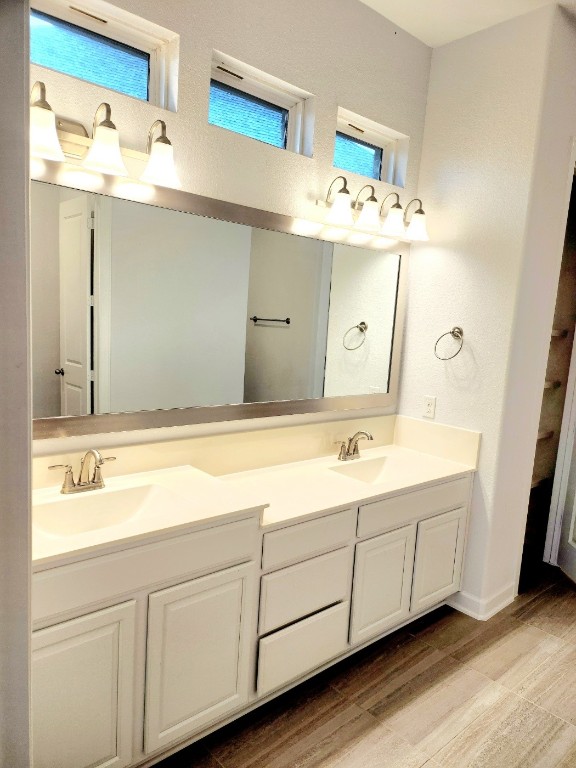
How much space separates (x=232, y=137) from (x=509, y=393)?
5.35ft

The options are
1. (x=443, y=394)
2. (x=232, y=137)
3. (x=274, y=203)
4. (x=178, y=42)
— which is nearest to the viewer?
(x=178, y=42)

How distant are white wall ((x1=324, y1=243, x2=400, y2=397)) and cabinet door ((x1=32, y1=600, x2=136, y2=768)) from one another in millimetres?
1422

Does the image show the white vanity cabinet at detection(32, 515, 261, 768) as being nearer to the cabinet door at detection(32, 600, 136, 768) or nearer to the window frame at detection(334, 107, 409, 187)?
the cabinet door at detection(32, 600, 136, 768)

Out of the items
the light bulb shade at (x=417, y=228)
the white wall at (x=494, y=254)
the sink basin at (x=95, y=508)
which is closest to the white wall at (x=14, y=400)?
the sink basin at (x=95, y=508)

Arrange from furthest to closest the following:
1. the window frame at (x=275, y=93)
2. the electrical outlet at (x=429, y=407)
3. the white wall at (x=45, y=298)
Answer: the electrical outlet at (x=429, y=407)
the window frame at (x=275, y=93)
the white wall at (x=45, y=298)

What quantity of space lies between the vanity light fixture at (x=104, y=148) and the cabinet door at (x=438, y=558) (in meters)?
1.81

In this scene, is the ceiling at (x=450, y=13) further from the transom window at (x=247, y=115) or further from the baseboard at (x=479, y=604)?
the baseboard at (x=479, y=604)

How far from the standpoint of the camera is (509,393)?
245 centimetres

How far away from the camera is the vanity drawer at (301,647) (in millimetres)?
1766

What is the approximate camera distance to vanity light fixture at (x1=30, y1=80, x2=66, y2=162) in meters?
1.46

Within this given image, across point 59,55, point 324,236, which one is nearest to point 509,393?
point 324,236

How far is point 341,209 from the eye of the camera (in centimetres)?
227

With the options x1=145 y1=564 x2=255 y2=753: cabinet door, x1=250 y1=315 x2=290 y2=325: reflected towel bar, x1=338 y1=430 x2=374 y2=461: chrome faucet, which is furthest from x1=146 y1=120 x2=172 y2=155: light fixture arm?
x1=338 y1=430 x2=374 y2=461: chrome faucet

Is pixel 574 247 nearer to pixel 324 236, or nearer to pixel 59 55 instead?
pixel 324 236
